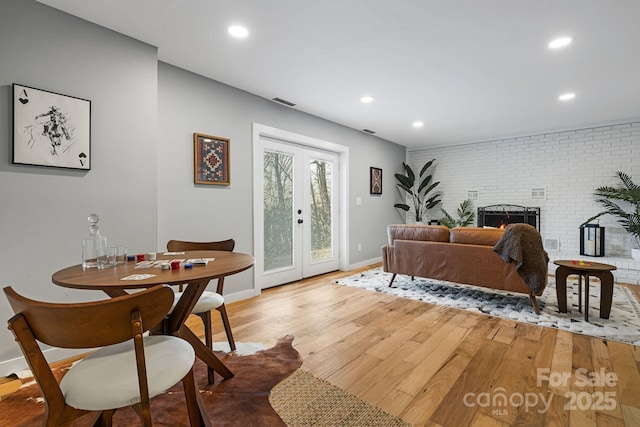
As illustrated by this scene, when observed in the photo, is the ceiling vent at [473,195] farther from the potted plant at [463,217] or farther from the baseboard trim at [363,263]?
the baseboard trim at [363,263]

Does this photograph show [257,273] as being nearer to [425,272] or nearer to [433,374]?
[425,272]

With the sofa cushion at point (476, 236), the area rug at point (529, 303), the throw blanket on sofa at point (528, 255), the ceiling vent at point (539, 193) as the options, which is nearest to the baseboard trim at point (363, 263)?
the area rug at point (529, 303)

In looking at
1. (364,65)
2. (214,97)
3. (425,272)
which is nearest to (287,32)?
(364,65)

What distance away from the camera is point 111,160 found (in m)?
2.37

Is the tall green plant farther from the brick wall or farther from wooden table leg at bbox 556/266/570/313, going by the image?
wooden table leg at bbox 556/266/570/313

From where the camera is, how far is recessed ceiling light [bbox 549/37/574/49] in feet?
8.23

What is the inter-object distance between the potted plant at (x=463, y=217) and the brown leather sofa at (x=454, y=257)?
279 centimetres

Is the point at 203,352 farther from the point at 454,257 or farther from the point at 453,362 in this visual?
the point at 454,257

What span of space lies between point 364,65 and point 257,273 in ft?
8.32

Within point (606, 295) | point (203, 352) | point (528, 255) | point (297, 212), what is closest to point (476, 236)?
point (528, 255)

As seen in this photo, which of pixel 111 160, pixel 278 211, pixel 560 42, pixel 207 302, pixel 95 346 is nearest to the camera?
pixel 95 346

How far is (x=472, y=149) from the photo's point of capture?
20.6 ft

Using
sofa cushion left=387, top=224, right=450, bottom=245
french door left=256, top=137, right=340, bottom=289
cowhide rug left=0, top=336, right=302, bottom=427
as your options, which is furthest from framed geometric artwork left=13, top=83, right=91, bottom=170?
sofa cushion left=387, top=224, right=450, bottom=245

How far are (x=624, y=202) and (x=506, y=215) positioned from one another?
63.2 inches
